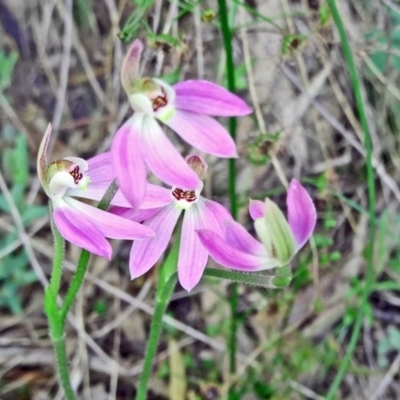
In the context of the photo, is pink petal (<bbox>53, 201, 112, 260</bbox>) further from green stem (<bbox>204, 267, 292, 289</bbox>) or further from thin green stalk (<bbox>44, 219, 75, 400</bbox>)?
green stem (<bbox>204, 267, 292, 289</bbox>)

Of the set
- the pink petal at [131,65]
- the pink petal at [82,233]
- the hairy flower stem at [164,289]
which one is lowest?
the hairy flower stem at [164,289]

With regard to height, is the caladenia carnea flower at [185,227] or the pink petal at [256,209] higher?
the pink petal at [256,209]

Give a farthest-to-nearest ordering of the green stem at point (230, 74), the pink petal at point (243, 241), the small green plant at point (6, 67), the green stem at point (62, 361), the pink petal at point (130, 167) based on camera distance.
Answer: the small green plant at point (6, 67) < the green stem at point (230, 74) < the green stem at point (62, 361) < the pink petal at point (243, 241) < the pink petal at point (130, 167)

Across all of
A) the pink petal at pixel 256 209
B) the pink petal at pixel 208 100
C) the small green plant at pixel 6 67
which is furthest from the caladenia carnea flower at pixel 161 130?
the small green plant at pixel 6 67

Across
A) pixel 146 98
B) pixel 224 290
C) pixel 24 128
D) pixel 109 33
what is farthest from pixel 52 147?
pixel 146 98

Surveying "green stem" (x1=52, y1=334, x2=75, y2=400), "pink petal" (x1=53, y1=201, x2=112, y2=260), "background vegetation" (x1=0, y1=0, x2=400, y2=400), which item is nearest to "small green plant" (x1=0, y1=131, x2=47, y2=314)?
"background vegetation" (x1=0, y1=0, x2=400, y2=400)

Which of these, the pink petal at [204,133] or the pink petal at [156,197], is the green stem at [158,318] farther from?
the pink petal at [204,133]

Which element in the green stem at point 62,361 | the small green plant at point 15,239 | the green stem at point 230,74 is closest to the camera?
the green stem at point 62,361
